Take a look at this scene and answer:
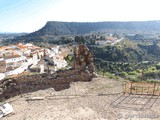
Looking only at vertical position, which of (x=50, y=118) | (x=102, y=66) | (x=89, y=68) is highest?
(x=89, y=68)

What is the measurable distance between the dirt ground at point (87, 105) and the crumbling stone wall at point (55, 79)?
2.44 ft

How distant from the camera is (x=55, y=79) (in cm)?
1580

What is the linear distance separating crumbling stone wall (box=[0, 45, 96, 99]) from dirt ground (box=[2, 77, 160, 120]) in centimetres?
74

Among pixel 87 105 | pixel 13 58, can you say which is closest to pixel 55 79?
pixel 87 105

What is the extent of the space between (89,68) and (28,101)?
17.7 ft

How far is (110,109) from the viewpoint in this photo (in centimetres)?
1191

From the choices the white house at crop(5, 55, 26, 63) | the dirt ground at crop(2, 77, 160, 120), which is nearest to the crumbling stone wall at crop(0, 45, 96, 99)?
the dirt ground at crop(2, 77, 160, 120)

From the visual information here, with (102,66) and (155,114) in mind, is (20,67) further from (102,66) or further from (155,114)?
(155,114)

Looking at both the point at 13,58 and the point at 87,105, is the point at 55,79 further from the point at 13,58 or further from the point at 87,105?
the point at 13,58

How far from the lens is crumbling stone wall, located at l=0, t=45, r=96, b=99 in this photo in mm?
15023

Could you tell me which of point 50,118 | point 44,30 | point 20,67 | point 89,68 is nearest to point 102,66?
point 20,67

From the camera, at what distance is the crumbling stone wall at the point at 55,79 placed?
15023 millimetres

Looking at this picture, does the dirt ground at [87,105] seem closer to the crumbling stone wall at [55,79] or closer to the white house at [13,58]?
the crumbling stone wall at [55,79]

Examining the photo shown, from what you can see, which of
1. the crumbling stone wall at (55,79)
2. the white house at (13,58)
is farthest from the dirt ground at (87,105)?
the white house at (13,58)
